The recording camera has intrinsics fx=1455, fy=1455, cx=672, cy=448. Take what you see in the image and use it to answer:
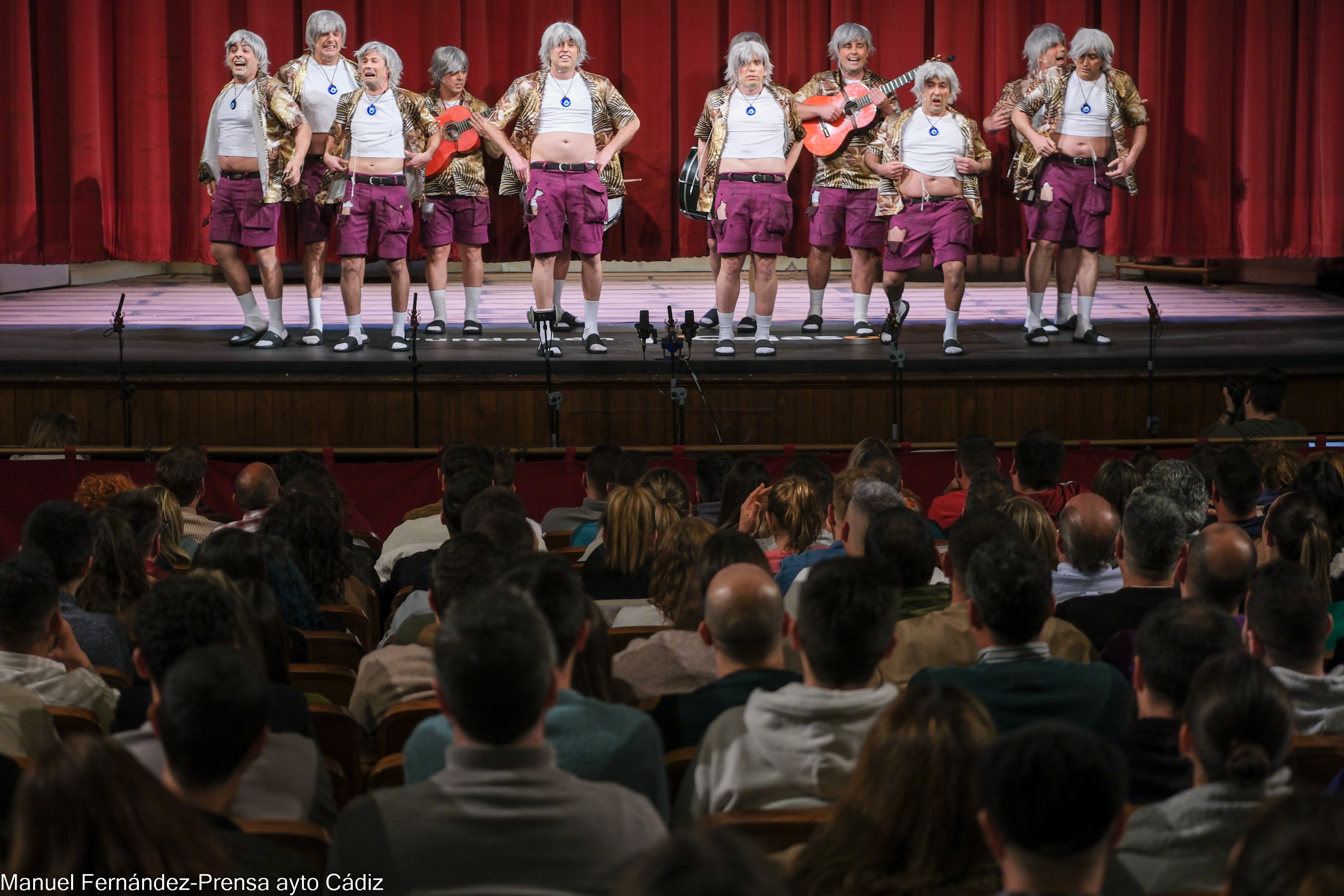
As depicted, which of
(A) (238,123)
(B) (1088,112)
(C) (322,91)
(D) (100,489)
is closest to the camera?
(D) (100,489)

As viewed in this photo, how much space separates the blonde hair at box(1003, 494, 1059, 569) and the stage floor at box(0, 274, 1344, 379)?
349cm

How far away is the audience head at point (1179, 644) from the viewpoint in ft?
7.67

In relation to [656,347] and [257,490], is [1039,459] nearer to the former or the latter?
[257,490]

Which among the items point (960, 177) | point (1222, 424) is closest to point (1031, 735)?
point (1222, 424)

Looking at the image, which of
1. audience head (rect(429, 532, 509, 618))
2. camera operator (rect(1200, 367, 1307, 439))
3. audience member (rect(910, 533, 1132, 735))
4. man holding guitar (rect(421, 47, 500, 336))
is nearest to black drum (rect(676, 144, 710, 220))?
man holding guitar (rect(421, 47, 500, 336))

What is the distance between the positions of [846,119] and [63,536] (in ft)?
19.5

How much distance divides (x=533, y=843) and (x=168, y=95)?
8.20 meters

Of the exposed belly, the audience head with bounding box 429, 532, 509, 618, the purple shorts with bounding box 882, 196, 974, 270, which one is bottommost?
the audience head with bounding box 429, 532, 509, 618

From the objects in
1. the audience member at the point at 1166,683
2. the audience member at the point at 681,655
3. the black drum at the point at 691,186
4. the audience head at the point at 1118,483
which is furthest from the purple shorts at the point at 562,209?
the audience member at the point at 1166,683

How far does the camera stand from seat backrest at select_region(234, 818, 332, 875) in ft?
6.35

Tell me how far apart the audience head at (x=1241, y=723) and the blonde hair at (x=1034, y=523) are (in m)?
1.66

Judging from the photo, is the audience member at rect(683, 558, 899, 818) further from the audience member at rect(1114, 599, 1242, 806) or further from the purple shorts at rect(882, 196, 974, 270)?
the purple shorts at rect(882, 196, 974, 270)

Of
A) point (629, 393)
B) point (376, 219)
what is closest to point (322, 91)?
point (376, 219)

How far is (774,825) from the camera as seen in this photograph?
6.59 feet
